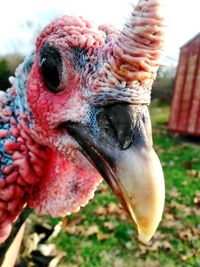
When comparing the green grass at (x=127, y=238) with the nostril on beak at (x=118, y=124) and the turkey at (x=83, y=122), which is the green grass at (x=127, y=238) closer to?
the turkey at (x=83, y=122)

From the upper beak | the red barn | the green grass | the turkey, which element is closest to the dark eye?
the turkey

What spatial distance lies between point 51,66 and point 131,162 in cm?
45

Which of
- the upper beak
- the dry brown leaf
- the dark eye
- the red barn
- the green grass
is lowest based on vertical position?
the green grass

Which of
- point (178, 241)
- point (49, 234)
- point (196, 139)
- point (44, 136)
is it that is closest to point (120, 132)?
point (44, 136)

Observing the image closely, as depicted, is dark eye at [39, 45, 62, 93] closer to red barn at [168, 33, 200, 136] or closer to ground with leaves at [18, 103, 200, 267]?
ground with leaves at [18, 103, 200, 267]

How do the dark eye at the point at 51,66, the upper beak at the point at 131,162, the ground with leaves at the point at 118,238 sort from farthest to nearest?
1. the ground with leaves at the point at 118,238
2. the dark eye at the point at 51,66
3. the upper beak at the point at 131,162

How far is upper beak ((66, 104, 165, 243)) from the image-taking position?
128 cm

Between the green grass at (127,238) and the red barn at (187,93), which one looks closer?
the green grass at (127,238)

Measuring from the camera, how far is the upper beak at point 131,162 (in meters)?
1.28

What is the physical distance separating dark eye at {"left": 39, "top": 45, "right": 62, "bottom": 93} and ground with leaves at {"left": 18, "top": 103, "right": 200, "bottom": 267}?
59.9 inches

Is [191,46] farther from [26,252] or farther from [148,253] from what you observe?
[26,252]

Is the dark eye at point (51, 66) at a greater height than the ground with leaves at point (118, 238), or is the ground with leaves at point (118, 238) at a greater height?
the dark eye at point (51, 66)

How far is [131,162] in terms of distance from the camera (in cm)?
129

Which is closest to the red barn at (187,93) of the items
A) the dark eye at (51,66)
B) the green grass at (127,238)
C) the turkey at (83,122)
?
the green grass at (127,238)
